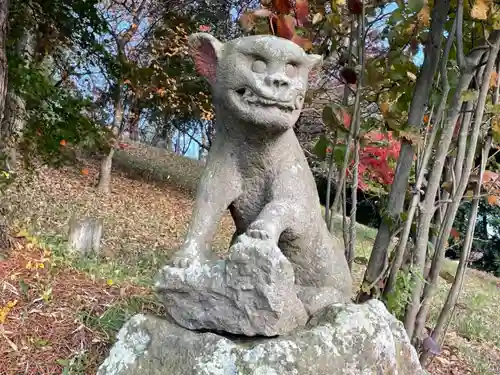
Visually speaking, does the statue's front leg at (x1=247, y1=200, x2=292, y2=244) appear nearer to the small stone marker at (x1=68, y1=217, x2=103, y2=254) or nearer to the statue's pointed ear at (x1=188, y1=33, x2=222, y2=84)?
the statue's pointed ear at (x1=188, y1=33, x2=222, y2=84)

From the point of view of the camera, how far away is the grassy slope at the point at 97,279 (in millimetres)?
2395

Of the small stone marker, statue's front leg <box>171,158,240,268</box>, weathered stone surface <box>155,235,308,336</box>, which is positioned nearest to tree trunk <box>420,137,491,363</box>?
weathered stone surface <box>155,235,308,336</box>

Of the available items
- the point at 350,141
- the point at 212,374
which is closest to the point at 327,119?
the point at 350,141

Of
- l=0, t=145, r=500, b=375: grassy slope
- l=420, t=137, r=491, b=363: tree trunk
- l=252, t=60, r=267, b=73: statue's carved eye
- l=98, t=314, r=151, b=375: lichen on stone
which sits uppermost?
l=252, t=60, r=267, b=73: statue's carved eye

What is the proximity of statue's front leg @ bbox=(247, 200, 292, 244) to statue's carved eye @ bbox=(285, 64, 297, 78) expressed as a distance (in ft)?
1.43

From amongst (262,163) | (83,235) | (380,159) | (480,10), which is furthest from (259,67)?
(83,235)

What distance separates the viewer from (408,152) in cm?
254

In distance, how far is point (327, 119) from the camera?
2.62m

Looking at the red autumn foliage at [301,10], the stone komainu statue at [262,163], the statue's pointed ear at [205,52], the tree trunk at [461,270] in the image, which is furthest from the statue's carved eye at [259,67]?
the tree trunk at [461,270]

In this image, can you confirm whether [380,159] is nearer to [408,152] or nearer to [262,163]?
[408,152]

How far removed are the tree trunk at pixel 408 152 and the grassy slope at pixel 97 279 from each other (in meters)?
1.01

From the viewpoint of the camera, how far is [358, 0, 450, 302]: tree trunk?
2535mm

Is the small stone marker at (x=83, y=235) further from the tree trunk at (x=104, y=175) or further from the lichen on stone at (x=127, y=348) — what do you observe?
the tree trunk at (x=104, y=175)

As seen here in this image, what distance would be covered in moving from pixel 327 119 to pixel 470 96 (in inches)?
26.5
